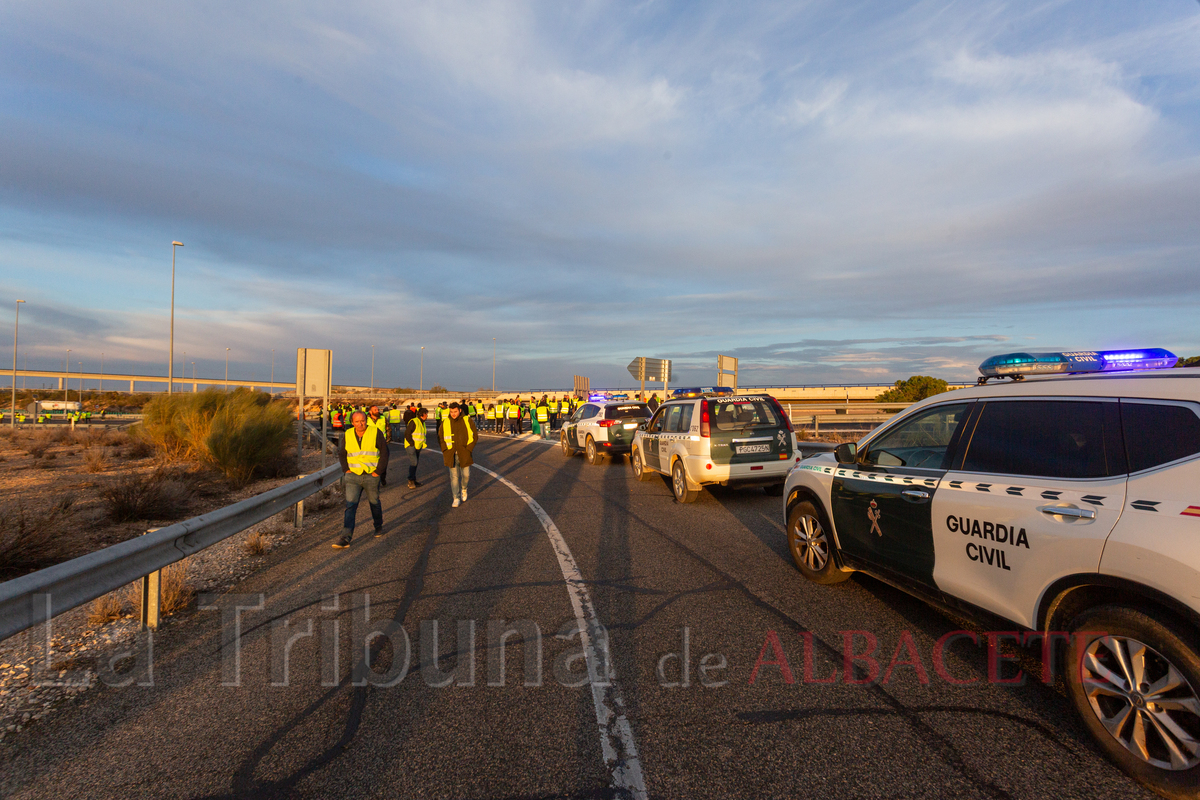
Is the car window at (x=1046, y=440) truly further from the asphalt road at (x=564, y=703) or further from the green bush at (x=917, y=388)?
the green bush at (x=917, y=388)

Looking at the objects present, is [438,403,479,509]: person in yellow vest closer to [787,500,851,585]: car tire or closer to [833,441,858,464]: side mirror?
[787,500,851,585]: car tire

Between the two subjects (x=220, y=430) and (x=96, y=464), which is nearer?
(x=220, y=430)

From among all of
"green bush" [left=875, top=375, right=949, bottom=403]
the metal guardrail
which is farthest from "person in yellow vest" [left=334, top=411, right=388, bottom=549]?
"green bush" [left=875, top=375, right=949, bottom=403]

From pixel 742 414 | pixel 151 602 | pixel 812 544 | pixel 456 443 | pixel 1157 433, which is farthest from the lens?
pixel 456 443

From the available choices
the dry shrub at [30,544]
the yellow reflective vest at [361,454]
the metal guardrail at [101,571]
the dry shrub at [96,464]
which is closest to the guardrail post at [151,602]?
the metal guardrail at [101,571]

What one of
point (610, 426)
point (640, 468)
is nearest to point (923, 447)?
point (640, 468)

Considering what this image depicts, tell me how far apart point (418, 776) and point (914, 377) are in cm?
4215

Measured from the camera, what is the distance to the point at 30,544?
6.94m

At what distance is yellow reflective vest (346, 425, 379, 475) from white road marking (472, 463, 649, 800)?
3.51 meters

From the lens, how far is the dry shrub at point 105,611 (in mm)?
5559

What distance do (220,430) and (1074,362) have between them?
1669 centimetres

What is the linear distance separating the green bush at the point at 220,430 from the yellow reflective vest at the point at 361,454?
7614 mm

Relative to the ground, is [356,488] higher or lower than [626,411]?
lower

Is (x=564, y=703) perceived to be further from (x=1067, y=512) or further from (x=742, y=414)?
(x=742, y=414)
